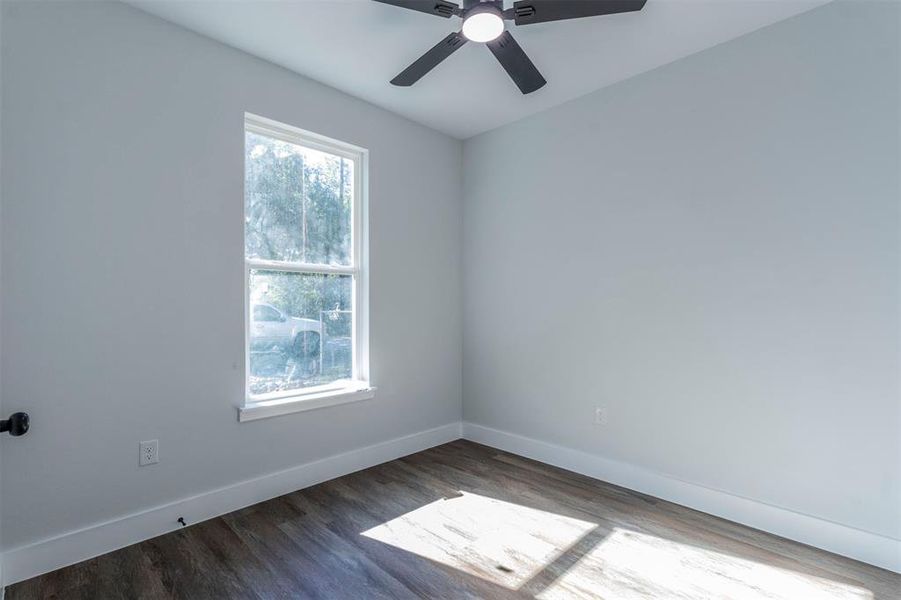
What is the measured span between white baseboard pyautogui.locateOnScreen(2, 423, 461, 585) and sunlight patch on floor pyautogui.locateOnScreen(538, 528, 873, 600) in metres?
1.69

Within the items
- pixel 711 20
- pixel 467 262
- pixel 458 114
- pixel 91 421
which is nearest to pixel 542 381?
pixel 467 262

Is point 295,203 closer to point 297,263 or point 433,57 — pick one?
point 297,263

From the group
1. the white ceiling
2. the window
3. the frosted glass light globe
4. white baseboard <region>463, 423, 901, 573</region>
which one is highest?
the white ceiling

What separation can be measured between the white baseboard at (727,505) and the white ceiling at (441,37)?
259 cm

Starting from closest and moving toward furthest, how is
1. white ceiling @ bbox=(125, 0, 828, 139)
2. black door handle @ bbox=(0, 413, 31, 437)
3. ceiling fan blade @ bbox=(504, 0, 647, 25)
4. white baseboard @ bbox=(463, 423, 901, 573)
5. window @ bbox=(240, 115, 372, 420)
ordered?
black door handle @ bbox=(0, 413, 31, 437), ceiling fan blade @ bbox=(504, 0, 647, 25), white baseboard @ bbox=(463, 423, 901, 573), white ceiling @ bbox=(125, 0, 828, 139), window @ bbox=(240, 115, 372, 420)

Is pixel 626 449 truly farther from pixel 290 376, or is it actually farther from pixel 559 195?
pixel 290 376

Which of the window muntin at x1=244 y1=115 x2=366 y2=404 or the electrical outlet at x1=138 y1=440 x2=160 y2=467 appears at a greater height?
the window muntin at x1=244 y1=115 x2=366 y2=404

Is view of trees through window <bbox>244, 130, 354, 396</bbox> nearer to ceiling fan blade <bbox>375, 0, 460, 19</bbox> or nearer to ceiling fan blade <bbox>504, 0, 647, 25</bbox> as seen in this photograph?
ceiling fan blade <bbox>375, 0, 460, 19</bbox>

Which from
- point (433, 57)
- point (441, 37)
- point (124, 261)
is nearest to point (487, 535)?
point (124, 261)

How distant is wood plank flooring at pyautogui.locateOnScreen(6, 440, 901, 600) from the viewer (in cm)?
188

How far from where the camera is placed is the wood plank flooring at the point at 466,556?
1.88 meters

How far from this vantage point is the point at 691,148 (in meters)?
2.67

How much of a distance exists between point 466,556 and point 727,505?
1.55m

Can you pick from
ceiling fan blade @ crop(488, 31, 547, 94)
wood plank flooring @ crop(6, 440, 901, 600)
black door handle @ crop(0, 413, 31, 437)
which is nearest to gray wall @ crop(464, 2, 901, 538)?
wood plank flooring @ crop(6, 440, 901, 600)
